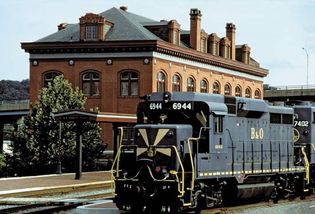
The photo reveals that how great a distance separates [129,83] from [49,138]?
1459 cm

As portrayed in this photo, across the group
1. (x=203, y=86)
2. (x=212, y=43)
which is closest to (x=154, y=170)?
(x=203, y=86)

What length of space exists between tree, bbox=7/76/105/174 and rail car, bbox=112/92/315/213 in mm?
23102

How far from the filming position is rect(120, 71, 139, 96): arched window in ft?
193

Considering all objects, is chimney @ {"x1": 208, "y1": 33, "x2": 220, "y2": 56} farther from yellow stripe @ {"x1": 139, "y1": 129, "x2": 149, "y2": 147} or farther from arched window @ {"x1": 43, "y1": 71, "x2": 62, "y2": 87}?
yellow stripe @ {"x1": 139, "y1": 129, "x2": 149, "y2": 147}

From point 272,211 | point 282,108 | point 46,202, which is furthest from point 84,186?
point 272,211

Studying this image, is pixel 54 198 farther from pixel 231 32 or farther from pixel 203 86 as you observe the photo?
pixel 231 32

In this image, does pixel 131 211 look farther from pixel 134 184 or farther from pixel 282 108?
→ pixel 282 108

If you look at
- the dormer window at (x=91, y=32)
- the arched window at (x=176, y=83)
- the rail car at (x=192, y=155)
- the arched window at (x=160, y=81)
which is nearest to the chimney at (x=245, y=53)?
the arched window at (x=176, y=83)

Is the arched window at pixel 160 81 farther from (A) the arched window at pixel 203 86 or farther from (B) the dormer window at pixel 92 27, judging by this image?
(A) the arched window at pixel 203 86

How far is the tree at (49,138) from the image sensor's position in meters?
45.3

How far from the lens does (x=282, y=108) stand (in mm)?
25938

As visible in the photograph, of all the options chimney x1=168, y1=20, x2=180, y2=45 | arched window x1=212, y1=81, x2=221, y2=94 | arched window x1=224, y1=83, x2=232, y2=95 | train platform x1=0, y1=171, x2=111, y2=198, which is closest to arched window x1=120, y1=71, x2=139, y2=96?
chimney x1=168, y1=20, x2=180, y2=45

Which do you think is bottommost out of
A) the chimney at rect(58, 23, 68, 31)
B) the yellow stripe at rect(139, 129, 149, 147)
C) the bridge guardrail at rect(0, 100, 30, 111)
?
the yellow stripe at rect(139, 129, 149, 147)

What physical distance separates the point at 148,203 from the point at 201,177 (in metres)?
1.81
